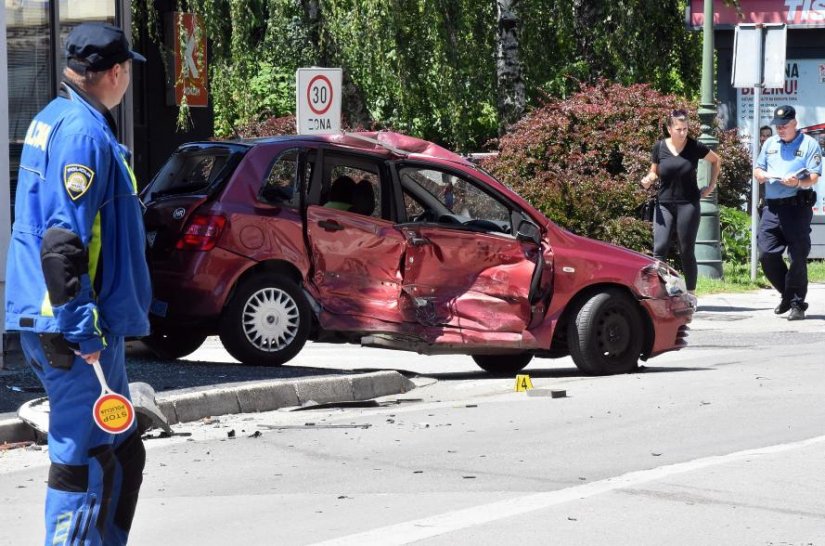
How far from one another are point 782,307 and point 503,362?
4.76 m

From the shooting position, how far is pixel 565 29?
2311 centimetres

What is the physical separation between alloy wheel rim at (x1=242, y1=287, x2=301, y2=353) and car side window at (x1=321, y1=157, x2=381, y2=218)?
0.78 m

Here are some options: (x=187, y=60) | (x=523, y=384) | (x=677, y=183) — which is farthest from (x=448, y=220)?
(x=187, y=60)

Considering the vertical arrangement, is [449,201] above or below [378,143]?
below

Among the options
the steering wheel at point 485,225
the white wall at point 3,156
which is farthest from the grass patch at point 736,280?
the white wall at point 3,156

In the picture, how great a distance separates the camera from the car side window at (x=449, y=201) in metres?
11.1

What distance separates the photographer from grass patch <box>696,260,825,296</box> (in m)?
18.2

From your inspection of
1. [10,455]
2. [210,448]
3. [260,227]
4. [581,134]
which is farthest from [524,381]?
[581,134]

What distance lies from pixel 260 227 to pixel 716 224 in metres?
9.37

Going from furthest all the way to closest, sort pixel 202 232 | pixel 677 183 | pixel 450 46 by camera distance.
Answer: pixel 450 46, pixel 677 183, pixel 202 232

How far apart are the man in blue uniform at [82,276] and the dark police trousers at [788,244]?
36.9 ft

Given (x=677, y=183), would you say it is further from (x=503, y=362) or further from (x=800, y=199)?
(x=503, y=362)

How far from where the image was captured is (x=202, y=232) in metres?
10.6

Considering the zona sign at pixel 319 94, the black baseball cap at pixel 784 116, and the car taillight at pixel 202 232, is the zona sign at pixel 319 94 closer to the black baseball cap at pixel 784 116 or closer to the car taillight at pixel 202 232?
the car taillight at pixel 202 232
